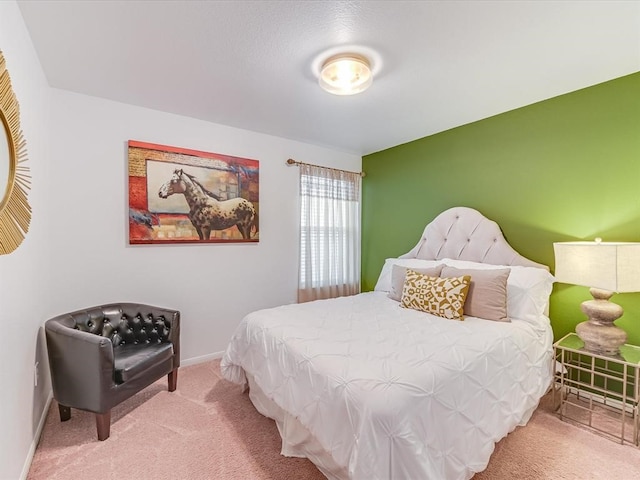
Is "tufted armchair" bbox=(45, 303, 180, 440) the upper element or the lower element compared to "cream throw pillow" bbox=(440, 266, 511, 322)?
lower

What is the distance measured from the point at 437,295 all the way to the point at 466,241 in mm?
950

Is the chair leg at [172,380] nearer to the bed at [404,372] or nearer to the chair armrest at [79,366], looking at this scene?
the bed at [404,372]

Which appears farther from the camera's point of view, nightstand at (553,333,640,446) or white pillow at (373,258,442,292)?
white pillow at (373,258,442,292)

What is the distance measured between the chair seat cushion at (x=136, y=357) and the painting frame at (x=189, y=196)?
95 centimetres

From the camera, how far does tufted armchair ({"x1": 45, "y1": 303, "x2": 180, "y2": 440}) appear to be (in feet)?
6.15

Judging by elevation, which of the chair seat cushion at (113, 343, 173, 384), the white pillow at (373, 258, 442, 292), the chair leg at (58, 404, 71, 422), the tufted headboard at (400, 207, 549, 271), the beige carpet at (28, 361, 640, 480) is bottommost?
the beige carpet at (28, 361, 640, 480)

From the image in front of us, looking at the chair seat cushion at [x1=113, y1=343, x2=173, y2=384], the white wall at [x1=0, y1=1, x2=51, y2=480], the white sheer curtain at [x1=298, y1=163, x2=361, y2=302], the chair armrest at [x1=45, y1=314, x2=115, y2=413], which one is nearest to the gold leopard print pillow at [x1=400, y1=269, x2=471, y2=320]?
the white sheer curtain at [x1=298, y1=163, x2=361, y2=302]

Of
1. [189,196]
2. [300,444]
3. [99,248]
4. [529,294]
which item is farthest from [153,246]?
[529,294]

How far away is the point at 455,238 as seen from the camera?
10.2 feet

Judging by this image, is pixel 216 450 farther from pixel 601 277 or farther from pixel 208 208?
pixel 601 277

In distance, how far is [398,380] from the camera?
134 centimetres

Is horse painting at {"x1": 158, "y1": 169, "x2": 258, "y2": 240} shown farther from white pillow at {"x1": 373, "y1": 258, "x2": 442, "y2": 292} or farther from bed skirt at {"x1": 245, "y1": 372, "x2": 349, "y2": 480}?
bed skirt at {"x1": 245, "y1": 372, "x2": 349, "y2": 480}

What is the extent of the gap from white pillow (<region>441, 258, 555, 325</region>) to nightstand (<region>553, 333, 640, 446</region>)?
9.5 inches

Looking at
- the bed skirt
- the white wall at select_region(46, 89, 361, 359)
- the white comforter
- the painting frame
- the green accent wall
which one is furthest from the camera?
the painting frame
